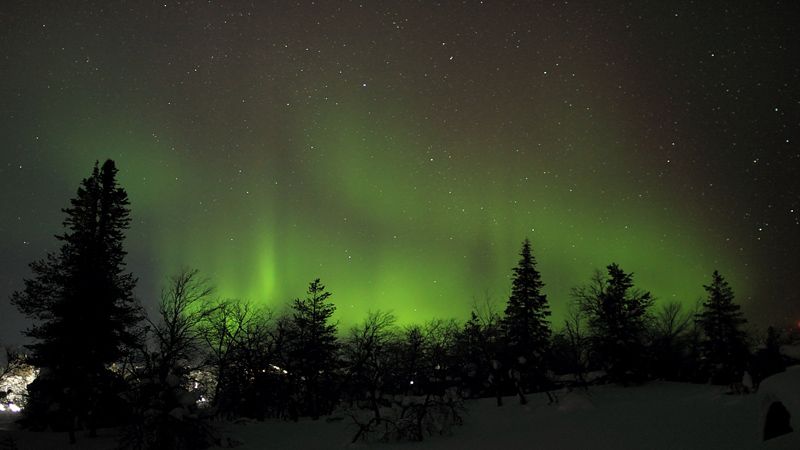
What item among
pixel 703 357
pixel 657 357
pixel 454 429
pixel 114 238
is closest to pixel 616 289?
pixel 657 357

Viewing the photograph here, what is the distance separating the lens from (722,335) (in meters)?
39.7

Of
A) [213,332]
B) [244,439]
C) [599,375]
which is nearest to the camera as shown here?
[244,439]

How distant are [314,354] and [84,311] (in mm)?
18829

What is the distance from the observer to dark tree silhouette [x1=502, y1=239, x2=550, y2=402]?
37.9 meters

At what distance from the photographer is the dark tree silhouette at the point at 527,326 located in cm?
3791

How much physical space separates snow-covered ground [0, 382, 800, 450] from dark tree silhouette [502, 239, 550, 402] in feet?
42.7

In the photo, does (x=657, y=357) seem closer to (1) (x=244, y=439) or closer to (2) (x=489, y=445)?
(2) (x=489, y=445)

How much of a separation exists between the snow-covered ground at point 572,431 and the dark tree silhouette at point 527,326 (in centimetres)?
1301

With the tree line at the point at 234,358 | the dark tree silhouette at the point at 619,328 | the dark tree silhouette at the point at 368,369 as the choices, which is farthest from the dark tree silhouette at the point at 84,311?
the dark tree silhouette at the point at 619,328

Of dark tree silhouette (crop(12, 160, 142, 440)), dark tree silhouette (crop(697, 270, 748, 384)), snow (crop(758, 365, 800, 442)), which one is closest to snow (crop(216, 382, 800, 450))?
snow (crop(758, 365, 800, 442))

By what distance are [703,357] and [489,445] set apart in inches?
1472

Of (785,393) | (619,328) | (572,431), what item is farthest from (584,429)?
(619,328)

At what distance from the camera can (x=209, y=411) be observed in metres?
19.2

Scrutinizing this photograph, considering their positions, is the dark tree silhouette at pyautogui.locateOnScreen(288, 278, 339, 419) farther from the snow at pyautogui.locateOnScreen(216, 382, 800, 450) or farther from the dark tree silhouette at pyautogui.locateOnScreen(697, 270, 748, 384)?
the dark tree silhouette at pyautogui.locateOnScreen(697, 270, 748, 384)
